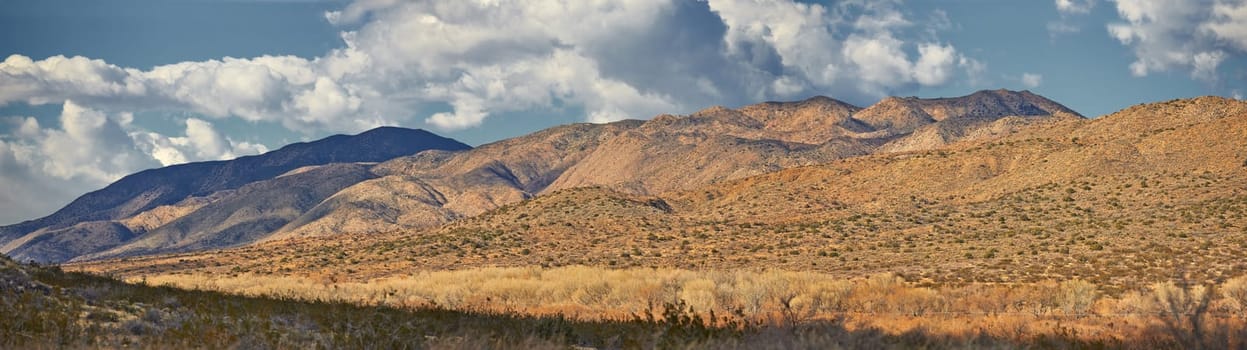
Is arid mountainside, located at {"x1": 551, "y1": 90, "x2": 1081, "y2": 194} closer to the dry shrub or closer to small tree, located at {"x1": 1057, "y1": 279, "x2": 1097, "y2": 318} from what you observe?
small tree, located at {"x1": 1057, "y1": 279, "x2": 1097, "y2": 318}

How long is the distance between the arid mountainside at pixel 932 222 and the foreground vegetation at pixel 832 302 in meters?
5.12

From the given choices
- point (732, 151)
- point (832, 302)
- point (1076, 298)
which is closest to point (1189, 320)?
point (1076, 298)

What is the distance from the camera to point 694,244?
57.6 m

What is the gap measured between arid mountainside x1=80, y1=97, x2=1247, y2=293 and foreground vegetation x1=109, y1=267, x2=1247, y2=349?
512cm

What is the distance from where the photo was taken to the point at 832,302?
28172mm

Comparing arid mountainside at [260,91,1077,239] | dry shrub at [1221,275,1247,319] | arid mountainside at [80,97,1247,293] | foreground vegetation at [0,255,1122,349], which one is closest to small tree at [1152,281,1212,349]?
foreground vegetation at [0,255,1122,349]

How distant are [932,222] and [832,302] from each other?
34.8 meters

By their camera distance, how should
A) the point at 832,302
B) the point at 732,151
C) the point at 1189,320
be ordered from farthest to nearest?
1. the point at 732,151
2. the point at 832,302
3. the point at 1189,320

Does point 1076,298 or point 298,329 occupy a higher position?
point 1076,298

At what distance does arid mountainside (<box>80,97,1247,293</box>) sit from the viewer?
41938 millimetres

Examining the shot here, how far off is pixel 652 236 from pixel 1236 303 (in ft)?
135

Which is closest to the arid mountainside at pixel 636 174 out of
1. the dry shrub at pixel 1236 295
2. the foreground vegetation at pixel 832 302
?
the foreground vegetation at pixel 832 302

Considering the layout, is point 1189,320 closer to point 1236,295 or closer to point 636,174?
point 1236,295

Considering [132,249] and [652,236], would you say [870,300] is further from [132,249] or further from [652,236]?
[132,249]
